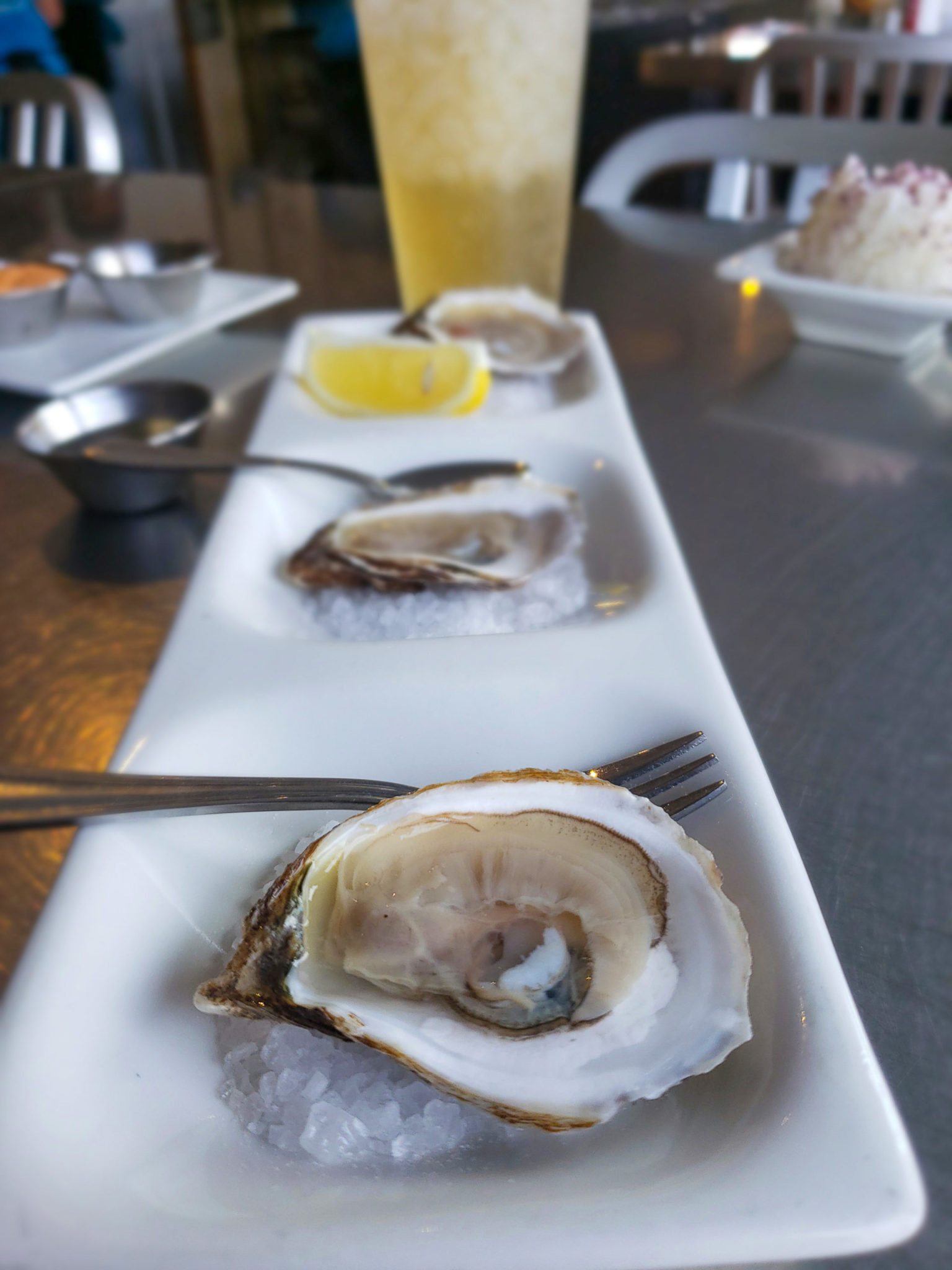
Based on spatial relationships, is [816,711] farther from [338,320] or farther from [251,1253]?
[338,320]

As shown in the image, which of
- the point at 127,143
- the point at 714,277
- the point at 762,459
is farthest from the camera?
the point at 127,143

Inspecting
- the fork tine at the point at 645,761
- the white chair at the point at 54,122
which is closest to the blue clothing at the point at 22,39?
the white chair at the point at 54,122

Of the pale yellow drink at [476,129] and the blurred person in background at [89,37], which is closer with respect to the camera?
the pale yellow drink at [476,129]

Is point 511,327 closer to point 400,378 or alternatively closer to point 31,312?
point 400,378

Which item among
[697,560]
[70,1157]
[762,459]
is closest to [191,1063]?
[70,1157]

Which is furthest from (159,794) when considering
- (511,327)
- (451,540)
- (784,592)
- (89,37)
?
(89,37)

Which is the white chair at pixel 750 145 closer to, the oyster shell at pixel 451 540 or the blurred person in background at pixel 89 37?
the oyster shell at pixel 451 540

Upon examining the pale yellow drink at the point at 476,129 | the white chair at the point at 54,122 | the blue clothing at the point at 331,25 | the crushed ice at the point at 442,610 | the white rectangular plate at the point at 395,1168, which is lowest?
the blue clothing at the point at 331,25
